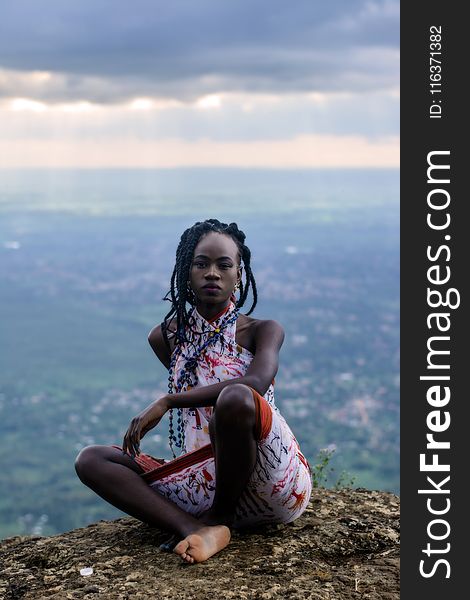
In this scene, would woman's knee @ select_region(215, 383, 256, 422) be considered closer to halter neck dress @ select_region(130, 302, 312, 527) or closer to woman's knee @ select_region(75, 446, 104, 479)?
halter neck dress @ select_region(130, 302, 312, 527)

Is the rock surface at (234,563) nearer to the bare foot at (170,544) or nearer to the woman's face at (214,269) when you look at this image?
the bare foot at (170,544)

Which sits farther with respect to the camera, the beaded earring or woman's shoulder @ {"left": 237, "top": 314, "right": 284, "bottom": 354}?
the beaded earring

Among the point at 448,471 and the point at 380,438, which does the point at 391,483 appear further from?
the point at 448,471

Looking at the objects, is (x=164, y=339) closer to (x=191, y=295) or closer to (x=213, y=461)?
(x=191, y=295)

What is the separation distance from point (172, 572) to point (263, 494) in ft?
1.87

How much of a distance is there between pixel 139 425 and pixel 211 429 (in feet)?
1.09

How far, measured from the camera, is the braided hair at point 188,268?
458cm

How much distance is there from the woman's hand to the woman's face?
2.23 feet

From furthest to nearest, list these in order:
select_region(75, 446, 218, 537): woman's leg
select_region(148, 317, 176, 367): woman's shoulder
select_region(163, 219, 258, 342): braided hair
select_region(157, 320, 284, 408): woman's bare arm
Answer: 1. select_region(148, 317, 176, 367): woman's shoulder
2. select_region(163, 219, 258, 342): braided hair
3. select_region(75, 446, 218, 537): woman's leg
4. select_region(157, 320, 284, 408): woman's bare arm

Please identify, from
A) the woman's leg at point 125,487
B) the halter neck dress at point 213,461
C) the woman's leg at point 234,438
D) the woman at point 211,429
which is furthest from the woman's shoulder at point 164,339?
the woman's leg at point 234,438

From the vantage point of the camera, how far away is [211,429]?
4039 mm

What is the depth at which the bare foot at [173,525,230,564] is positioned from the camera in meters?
4.08

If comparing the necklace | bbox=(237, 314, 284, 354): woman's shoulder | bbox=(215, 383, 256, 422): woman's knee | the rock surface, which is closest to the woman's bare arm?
bbox=(237, 314, 284, 354): woman's shoulder

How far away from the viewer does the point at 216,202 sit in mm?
121188
